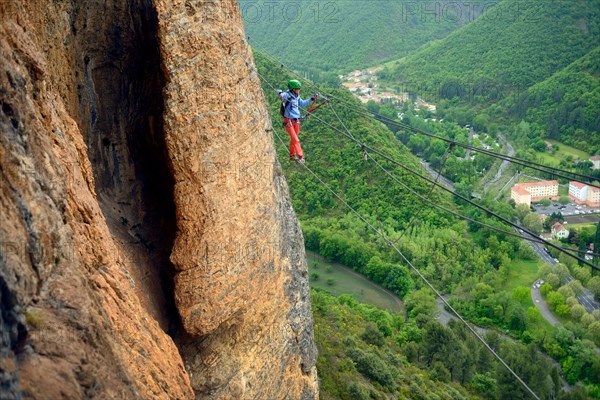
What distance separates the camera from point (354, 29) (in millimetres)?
101688

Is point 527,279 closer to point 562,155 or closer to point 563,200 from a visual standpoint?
point 563,200

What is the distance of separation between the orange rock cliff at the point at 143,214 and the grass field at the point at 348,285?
21.8 metres

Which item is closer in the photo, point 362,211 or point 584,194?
point 362,211

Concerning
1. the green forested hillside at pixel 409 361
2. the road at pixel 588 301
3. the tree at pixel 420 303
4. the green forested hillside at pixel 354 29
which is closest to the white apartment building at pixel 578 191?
the road at pixel 588 301

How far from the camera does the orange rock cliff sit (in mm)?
4336

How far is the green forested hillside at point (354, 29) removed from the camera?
323 ft

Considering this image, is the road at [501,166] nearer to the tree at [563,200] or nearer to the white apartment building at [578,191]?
the tree at [563,200]

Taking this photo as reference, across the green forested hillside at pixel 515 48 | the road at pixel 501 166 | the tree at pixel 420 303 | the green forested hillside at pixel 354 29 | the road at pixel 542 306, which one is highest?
the green forested hillside at pixel 354 29

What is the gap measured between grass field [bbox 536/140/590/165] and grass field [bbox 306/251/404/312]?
103 ft

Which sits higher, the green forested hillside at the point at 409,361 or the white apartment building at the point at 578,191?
the white apartment building at the point at 578,191

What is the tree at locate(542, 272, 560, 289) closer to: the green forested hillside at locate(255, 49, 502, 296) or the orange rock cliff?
the green forested hillside at locate(255, 49, 502, 296)

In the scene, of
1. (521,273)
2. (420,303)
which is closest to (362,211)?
(420,303)

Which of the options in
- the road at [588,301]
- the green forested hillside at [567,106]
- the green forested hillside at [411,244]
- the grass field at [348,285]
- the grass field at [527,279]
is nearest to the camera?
the green forested hillside at [411,244]

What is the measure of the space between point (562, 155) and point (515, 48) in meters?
21.5
